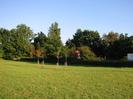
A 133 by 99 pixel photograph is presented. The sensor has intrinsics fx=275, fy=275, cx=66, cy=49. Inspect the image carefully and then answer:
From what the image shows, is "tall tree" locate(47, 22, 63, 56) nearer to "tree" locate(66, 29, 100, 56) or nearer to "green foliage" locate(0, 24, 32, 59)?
"green foliage" locate(0, 24, 32, 59)

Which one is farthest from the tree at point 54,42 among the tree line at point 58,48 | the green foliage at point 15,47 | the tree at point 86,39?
the tree at point 86,39

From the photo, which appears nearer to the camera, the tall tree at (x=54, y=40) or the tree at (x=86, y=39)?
the tall tree at (x=54, y=40)

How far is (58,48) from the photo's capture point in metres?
96.6

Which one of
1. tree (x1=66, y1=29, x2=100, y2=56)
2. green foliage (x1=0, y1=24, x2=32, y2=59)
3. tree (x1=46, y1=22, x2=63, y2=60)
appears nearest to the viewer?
tree (x1=46, y1=22, x2=63, y2=60)

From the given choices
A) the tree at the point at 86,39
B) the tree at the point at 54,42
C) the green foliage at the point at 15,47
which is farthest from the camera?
the tree at the point at 86,39

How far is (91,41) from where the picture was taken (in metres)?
132

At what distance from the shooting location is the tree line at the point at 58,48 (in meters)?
97.2

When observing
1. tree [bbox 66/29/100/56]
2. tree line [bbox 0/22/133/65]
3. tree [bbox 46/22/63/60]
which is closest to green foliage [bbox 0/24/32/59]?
tree line [bbox 0/22/133/65]

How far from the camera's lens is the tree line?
97.2 metres

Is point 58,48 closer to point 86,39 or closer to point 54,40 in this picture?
point 54,40

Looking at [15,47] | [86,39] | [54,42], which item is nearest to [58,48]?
[54,42]

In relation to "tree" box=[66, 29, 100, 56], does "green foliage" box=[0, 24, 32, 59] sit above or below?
below

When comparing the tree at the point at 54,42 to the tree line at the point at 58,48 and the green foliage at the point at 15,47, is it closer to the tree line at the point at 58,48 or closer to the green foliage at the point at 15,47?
the tree line at the point at 58,48

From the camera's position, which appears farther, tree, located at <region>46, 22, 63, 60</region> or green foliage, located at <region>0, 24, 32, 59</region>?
green foliage, located at <region>0, 24, 32, 59</region>
